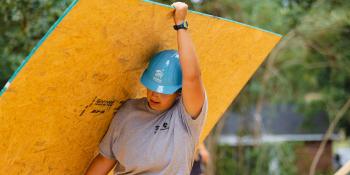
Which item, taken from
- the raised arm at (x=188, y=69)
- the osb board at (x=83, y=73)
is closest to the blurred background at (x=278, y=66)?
the osb board at (x=83, y=73)

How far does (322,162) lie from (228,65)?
765 inches

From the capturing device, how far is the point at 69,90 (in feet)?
10.4

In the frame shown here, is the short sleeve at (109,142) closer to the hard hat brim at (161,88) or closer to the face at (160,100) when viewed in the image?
the face at (160,100)

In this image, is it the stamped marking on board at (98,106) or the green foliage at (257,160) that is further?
the green foliage at (257,160)

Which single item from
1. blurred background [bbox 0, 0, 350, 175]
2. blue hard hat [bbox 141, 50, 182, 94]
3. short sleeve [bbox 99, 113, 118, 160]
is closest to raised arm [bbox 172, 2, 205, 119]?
blue hard hat [bbox 141, 50, 182, 94]

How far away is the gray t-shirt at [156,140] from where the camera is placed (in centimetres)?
329

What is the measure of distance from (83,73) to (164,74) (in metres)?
0.45

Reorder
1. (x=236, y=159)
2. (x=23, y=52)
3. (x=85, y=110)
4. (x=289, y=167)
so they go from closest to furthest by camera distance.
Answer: (x=85, y=110)
(x=23, y=52)
(x=236, y=159)
(x=289, y=167)

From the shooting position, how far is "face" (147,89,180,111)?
3334 mm

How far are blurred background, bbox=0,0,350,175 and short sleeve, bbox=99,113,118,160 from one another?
241cm

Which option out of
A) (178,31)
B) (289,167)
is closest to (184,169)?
(178,31)

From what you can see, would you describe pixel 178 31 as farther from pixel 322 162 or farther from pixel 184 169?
pixel 322 162

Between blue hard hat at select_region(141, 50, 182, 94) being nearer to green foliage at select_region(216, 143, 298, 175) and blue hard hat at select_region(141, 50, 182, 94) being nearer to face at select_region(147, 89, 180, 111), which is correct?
face at select_region(147, 89, 180, 111)

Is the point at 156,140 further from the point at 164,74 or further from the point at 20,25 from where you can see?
the point at 20,25
